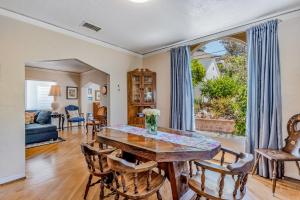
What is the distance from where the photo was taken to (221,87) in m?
4.05

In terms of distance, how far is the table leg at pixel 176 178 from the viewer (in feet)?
6.20

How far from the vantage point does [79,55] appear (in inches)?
136

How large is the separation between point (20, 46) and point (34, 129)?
285 cm

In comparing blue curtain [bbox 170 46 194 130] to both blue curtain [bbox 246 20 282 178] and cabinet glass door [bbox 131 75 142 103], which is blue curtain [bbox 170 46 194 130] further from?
blue curtain [bbox 246 20 282 178]

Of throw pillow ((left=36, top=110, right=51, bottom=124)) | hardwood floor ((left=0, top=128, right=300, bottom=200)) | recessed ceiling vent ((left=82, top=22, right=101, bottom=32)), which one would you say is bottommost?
hardwood floor ((left=0, top=128, right=300, bottom=200))

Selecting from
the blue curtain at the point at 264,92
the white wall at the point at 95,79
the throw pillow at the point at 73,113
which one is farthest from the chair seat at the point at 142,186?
the throw pillow at the point at 73,113

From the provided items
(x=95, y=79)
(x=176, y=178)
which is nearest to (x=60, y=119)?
(x=95, y=79)

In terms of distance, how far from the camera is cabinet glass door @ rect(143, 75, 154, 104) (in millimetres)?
4359

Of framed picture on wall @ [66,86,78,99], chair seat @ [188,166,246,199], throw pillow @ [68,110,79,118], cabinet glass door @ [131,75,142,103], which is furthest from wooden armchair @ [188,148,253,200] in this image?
framed picture on wall @ [66,86,78,99]

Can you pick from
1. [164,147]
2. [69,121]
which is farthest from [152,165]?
[69,121]

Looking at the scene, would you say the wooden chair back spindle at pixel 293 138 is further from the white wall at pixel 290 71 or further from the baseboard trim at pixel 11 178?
the baseboard trim at pixel 11 178

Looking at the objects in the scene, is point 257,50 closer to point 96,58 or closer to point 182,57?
point 182,57

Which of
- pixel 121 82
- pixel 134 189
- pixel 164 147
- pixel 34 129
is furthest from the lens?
pixel 34 129

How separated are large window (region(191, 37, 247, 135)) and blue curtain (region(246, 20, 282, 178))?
93 centimetres
